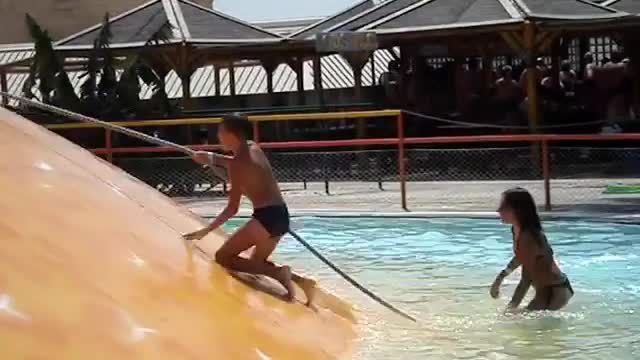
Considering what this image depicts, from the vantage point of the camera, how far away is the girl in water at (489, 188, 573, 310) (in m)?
8.09

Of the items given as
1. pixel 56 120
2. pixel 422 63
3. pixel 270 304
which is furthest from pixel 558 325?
pixel 422 63

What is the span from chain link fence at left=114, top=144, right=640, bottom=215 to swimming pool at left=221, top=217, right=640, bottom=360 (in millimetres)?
1194

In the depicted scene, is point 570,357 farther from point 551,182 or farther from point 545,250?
point 551,182

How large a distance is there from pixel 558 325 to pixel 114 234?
3.50 meters

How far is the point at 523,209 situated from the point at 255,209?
2.13 m

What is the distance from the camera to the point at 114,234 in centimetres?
586

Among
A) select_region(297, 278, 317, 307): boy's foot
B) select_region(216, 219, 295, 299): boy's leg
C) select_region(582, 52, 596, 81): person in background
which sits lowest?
select_region(582, 52, 596, 81): person in background

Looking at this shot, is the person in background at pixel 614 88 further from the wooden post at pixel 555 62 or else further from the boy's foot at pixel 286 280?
the boy's foot at pixel 286 280

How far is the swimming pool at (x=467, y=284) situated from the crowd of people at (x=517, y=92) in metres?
6.20

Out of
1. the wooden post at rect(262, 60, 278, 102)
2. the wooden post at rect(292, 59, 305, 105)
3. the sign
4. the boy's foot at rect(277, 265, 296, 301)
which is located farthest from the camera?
the wooden post at rect(262, 60, 278, 102)

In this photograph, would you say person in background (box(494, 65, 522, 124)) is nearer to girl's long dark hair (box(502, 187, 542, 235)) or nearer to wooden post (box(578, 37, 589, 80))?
wooden post (box(578, 37, 589, 80))

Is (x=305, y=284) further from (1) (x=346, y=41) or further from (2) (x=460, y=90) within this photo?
(2) (x=460, y=90)

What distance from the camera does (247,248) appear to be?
685cm

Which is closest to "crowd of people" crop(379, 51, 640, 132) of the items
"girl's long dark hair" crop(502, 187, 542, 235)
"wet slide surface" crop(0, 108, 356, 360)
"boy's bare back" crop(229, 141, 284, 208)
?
"girl's long dark hair" crop(502, 187, 542, 235)
